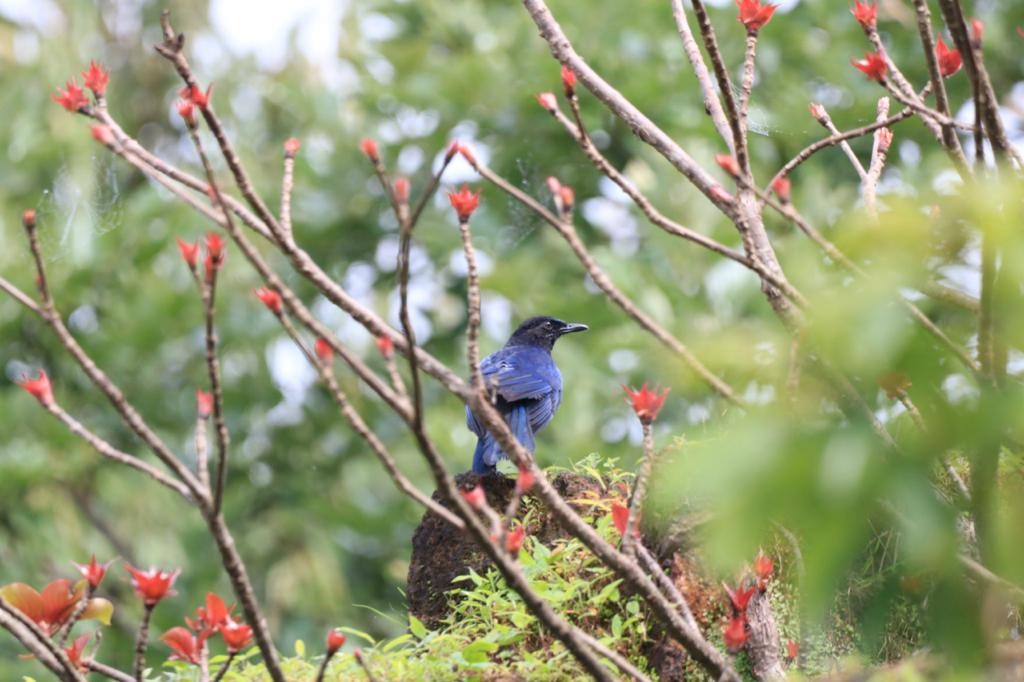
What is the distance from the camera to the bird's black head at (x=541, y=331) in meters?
8.12

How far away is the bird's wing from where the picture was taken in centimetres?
682

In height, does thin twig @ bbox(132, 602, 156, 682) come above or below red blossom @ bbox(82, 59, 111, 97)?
below

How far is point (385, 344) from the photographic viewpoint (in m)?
2.56

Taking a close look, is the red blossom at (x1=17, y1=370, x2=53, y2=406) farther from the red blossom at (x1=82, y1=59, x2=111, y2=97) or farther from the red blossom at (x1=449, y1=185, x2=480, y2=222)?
the red blossom at (x1=449, y1=185, x2=480, y2=222)

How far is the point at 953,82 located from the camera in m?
12.5

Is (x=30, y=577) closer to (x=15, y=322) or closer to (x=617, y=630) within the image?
(x=15, y=322)

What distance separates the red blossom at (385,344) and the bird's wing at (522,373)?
13.0 ft

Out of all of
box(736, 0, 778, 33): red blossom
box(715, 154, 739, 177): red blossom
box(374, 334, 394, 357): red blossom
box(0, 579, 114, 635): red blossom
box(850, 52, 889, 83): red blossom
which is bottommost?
box(0, 579, 114, 635): red blossom

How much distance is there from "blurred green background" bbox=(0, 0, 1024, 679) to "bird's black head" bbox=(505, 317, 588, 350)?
73.6 inches

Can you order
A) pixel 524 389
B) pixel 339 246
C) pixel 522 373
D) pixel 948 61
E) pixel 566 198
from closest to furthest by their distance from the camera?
pixel 566 198 → pixel 948 61 → pixel 524 389 → pixel 522 373 → pixel 339 246

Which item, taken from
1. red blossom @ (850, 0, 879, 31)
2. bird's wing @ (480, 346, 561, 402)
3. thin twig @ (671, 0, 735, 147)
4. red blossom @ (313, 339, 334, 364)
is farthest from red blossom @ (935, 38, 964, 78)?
bird's wing @ (480, 346, 561, 402)

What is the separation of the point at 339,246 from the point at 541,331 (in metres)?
7.69

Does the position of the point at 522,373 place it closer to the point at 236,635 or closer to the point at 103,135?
the point at 236,635

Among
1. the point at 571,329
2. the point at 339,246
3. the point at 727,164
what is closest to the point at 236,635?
the point at 727,164
